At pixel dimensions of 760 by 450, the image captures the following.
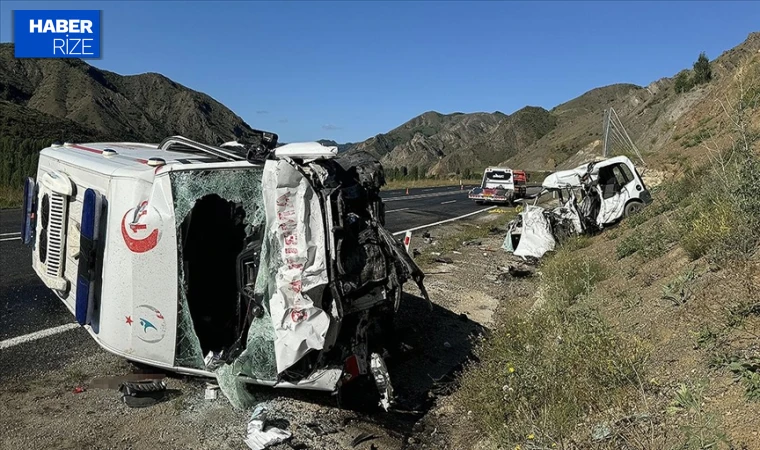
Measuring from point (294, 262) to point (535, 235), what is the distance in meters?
8.51

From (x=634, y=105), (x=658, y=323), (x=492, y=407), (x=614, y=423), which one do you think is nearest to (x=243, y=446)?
(x=492, y=407)

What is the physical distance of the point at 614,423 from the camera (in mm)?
3242

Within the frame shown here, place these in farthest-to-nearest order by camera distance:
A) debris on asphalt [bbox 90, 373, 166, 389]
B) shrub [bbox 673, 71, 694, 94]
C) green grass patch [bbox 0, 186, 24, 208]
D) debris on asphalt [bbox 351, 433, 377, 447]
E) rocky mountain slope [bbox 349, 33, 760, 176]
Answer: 1. shrub [bbox 673, 71, 694, 94]
2. rocky mountain slope [bbox 349, 33, 760, 176]
3. green grass patch [bbox 0, 186, 24, 208]
4. debris on asphalt [bbox 90, 373, 166, 389]
5. debris on asphalt [bbox 351, 433, 377, 447]

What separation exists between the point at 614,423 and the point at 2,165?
21.3 metres

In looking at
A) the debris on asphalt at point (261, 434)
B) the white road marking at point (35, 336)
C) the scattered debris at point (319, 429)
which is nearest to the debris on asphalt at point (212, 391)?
the debris on asphalt at point (261, 434)

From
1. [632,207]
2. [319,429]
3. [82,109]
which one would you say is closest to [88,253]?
[319,429]

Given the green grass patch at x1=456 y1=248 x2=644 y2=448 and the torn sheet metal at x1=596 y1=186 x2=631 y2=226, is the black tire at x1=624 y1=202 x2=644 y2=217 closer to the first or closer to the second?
the torn sheet metal at x1=596 y1=186 x2=631 y2=226

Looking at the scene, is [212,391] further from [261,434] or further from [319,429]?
[319,429]

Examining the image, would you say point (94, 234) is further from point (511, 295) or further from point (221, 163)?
point (511, 295)

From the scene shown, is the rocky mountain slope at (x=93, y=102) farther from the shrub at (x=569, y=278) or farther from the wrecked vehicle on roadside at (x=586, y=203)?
the shrub at (x=569, y=278)

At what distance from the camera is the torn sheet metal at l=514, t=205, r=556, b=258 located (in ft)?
36.8

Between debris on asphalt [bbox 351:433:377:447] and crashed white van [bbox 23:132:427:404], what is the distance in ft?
1.34

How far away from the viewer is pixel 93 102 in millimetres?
116625

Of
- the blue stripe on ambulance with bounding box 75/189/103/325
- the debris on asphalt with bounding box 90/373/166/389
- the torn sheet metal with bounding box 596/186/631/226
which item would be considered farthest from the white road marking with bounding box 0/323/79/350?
the torn sheet metal with bounding box 596/186/631/226
